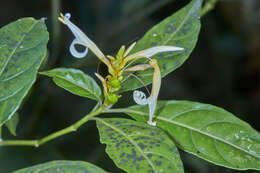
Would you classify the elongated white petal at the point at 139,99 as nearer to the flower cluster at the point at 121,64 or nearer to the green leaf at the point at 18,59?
the flower cluster at the point at 121,64

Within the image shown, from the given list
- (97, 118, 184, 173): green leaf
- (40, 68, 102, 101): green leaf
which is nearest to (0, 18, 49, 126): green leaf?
(40, 68, 102, 101): green leaf

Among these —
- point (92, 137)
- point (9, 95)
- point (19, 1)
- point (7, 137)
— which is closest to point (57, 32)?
point (7, 137)

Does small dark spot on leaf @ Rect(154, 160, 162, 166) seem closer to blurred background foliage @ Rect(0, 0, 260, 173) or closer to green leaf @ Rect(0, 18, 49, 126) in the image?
green leaf @ Rect(0, 18, 49, 126)

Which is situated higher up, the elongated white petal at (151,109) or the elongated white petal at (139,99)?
the elongated white petal at (139,99)

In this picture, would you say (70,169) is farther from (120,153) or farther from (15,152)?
(15,152)

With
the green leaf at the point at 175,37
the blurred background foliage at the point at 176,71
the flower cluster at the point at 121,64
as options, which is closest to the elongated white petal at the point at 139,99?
the flower cluster at the point at 121,64
